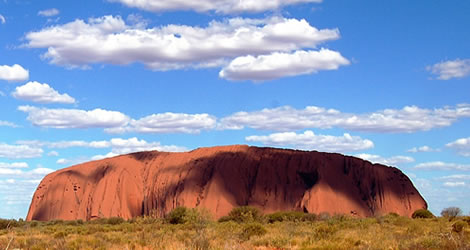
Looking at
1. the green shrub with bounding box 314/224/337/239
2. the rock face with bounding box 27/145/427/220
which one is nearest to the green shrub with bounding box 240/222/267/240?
the green shrub with bounding box 314/224/337/239

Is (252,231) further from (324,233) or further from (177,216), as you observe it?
(177,216)

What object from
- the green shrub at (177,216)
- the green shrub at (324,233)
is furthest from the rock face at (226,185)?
the green shrub at (324,233)

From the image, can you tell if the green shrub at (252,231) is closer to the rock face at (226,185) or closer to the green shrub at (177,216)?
the green shrub at (177,216)

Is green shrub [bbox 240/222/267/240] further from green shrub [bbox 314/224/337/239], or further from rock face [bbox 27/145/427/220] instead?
rock face [bbox 27/145/427/220]

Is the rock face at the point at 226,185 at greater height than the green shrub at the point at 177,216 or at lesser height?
greater

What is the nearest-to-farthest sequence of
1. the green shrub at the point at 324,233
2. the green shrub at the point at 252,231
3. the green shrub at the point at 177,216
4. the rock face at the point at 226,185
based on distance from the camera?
the green shrub at the point at 324,233
the green shrub at the point at 252,231
the green shrub at the point at 177,216
the rock face at the point at 226,185

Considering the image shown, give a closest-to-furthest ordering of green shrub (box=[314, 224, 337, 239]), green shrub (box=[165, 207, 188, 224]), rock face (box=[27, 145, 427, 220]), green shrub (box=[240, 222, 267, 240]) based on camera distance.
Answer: green shrub (box=[314, 224, 337, 239]) < green shrub (box=[240, 222, 267, 240]) < green shrub (box=[165, 207, 188, 224]) < rock face (box=[27, 145, 427, 220])

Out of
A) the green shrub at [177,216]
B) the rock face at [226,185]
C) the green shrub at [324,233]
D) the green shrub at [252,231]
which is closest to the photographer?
the green shrub at [324,233]

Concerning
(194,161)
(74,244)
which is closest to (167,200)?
(194,161)
